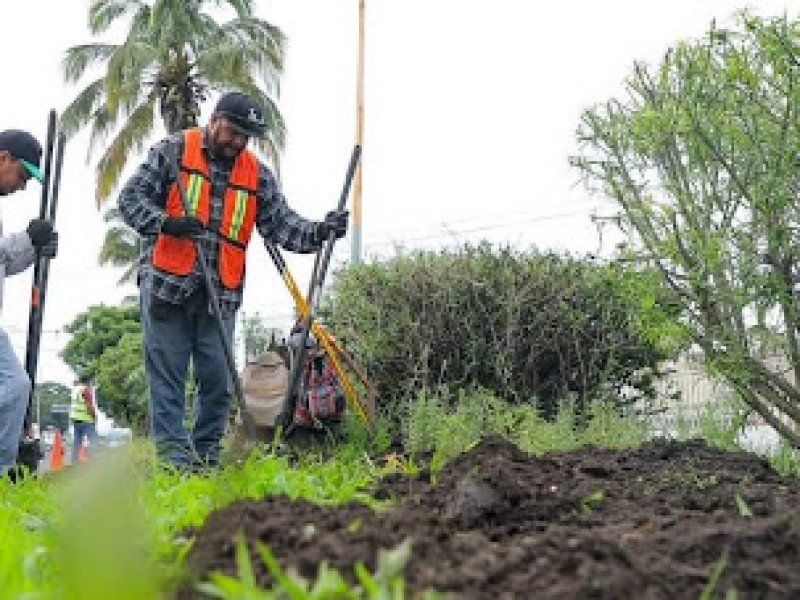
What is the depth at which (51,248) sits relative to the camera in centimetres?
704

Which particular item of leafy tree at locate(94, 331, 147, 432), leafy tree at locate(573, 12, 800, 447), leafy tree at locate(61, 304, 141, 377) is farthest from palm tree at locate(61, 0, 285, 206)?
leafy tree at locate(573, 12, 800, 447)

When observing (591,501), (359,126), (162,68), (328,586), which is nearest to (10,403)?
(591,501)

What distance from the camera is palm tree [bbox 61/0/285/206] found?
1209 inches

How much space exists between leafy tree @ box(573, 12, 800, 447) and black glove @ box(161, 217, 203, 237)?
1.99 metres

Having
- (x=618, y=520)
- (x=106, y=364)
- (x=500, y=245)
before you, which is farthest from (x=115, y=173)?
(x=618, y=520)

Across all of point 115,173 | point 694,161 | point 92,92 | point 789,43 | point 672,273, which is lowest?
point 672,273

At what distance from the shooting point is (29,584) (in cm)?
220

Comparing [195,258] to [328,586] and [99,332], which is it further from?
[99,332]

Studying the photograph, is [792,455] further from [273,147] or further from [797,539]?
[273,147]

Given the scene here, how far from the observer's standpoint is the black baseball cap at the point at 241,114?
625cm

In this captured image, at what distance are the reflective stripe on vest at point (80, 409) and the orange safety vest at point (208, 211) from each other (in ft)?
52.1

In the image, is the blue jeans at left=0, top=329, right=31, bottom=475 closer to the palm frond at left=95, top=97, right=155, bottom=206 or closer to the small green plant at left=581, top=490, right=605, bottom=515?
the small green plant at left=581, top=490, right=605, bottom=515

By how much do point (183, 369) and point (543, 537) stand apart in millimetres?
4531

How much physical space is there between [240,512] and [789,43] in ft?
10.1
